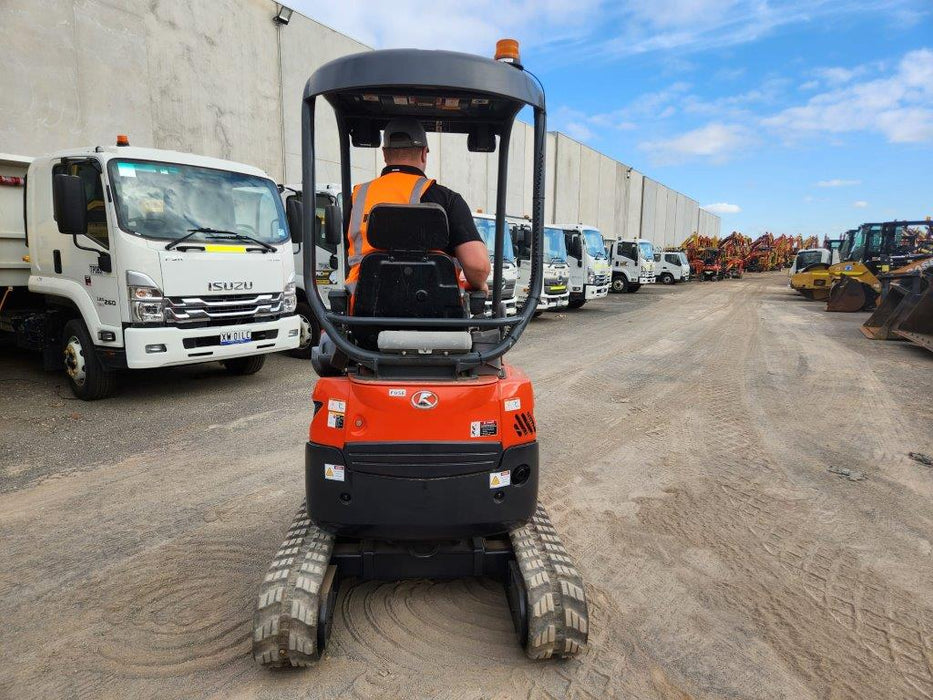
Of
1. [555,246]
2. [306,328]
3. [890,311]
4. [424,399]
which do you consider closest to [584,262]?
[555,246]

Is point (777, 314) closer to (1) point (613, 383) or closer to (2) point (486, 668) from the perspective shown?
(1) point (613, 383)

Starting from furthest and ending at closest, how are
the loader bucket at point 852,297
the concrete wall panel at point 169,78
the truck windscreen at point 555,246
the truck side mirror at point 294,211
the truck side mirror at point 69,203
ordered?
the loader bucket at point 852,297 < the truck windscreen at point 555,246 < the concrete wall panel at point 169,78 < the truck side mirror at point 294,211 < the truck side mirror at point 69,203

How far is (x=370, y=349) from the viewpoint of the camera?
277 cm

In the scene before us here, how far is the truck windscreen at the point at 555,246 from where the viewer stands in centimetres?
1577

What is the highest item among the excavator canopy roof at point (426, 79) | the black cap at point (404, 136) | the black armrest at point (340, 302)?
the excavator canopy roof at point (426, 79)

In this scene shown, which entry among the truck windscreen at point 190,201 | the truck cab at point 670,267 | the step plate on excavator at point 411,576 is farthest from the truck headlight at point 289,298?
the truck cab at point 670,267

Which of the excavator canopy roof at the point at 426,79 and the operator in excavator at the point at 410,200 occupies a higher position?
the excavator canopy roof at the point at 426,79

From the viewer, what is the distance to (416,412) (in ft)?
8.15

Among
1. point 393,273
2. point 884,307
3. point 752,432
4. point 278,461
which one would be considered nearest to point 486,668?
point 393,273

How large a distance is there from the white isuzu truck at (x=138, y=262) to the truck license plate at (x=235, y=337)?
1 centimetres

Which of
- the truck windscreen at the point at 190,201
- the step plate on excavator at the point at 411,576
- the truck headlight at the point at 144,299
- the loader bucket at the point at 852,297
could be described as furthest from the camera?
the loader bucket at the point at 852,297

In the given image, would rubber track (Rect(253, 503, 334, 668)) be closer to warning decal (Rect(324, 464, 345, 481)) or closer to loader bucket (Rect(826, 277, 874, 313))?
warning decal (Rect(324, 464, 345, 481))

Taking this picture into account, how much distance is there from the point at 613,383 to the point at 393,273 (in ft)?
19.7

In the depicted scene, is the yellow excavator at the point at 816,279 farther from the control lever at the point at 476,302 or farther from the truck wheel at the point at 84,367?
the control lever at the point at 476,302
